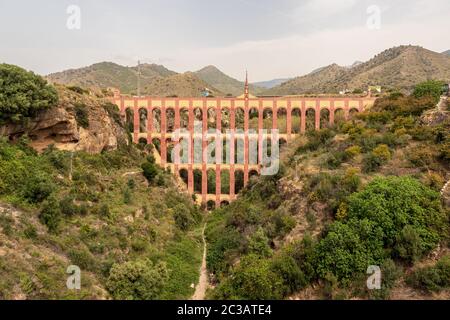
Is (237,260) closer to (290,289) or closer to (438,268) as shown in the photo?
(290,289)

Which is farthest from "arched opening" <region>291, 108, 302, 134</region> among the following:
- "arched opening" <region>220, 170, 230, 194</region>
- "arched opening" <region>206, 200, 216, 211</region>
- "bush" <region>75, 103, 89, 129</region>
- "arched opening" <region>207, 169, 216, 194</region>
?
"bush" <region>75, 103, 89, 129</region>

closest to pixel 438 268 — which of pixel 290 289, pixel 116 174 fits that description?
pixel 290 289

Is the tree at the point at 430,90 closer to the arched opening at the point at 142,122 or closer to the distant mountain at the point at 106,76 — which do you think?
the arched opening at the point at 142,122

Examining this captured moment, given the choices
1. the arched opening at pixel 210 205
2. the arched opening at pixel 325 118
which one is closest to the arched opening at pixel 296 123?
the arched opening at pixel 325 118

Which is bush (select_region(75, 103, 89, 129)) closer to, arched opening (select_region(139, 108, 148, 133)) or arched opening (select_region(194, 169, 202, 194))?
arched opening (select_region(139, 108, 148, 133))

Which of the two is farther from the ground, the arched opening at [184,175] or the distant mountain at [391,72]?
the distant mountain at [391,72]

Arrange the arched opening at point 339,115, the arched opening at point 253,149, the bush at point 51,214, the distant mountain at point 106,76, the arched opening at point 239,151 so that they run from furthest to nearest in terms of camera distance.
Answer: the distant mountain at point 106,76
the arched opening at point 239,151
the arched opening at point 253,149
the arched opening at point 339,115
the bush at point 51,214

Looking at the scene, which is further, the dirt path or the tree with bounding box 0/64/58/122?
the tree with bounding box 0/64/58/122
